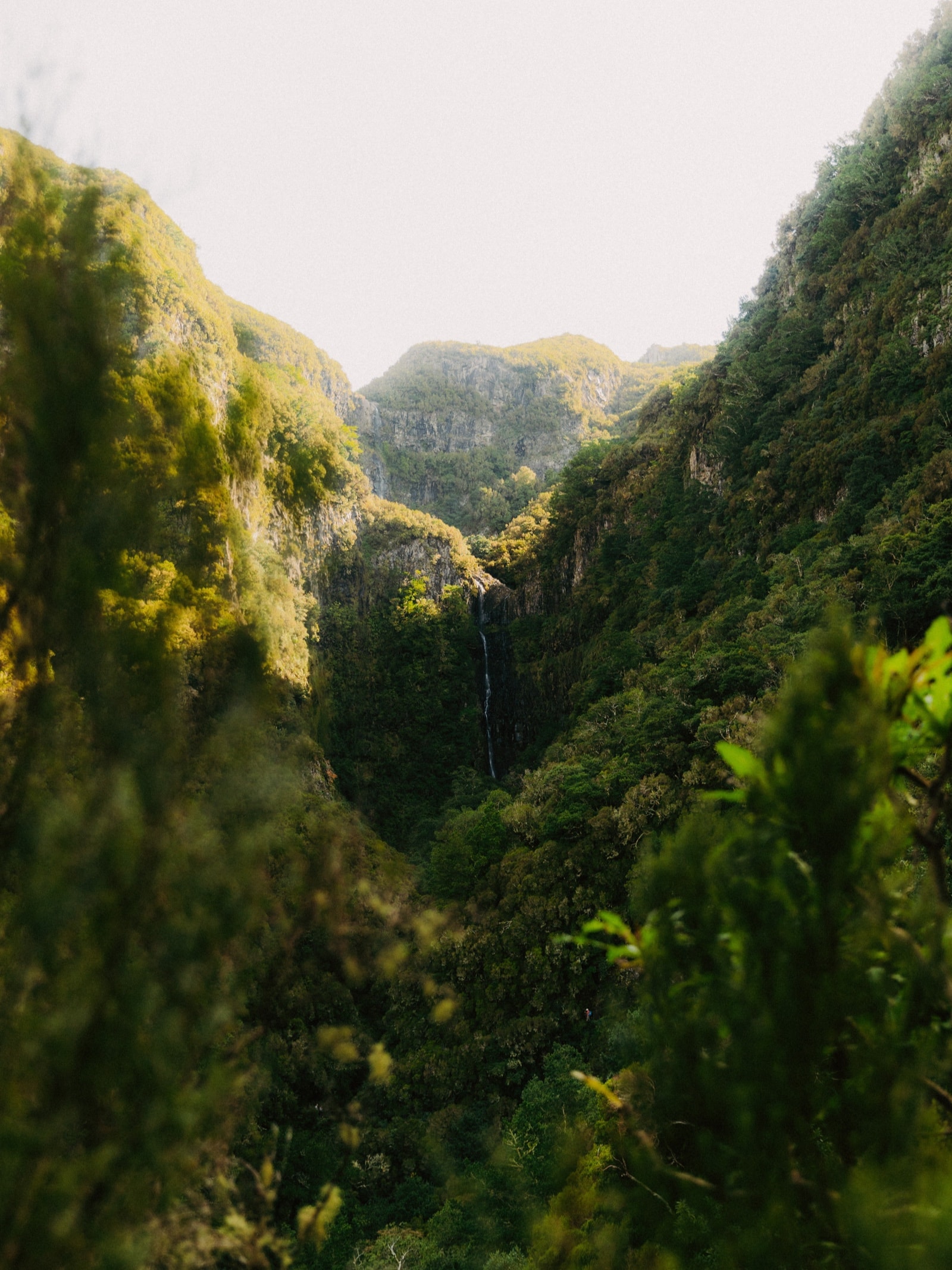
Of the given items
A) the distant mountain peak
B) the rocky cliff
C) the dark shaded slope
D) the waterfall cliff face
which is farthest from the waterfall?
the distant mountain peak

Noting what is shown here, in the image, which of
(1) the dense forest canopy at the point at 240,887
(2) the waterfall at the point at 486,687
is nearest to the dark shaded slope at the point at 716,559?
(2) the waterfall at the point at 486,687

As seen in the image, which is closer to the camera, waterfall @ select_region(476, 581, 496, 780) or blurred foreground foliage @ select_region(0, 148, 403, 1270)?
blurred foreground foliage @ select_region(0, 148, 403, 1270)

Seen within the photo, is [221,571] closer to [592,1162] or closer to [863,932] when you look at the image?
[863,932]

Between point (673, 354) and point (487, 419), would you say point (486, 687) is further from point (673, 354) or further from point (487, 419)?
point (673, 354)

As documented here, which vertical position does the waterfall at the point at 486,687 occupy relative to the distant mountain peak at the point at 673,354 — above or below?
below

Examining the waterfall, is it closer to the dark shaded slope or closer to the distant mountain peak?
the dark shaded slope

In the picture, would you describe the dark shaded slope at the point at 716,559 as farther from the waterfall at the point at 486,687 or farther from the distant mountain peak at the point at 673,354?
the distant mountain peak at the point at 673,354

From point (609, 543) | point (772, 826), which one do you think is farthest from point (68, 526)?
point (609, 543)

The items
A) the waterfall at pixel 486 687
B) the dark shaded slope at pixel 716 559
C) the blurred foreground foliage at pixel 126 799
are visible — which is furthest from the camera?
the waterfall at pixel 486 687

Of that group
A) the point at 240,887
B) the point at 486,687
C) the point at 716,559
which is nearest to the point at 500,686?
the point at 486,687

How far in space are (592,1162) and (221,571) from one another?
869 centimetres

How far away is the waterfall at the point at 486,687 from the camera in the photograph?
3108 centimetres

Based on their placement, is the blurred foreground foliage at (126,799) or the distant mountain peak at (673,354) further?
A: the distant mountain peak at (673,354)

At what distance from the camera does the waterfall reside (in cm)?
3108
